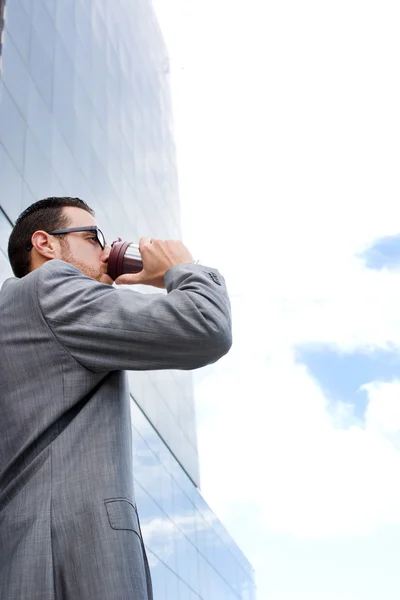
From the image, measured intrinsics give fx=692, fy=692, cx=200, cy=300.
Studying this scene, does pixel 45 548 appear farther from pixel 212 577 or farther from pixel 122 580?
pixel 212 577

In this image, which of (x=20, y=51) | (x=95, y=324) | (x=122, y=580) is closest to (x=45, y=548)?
(x=122, y=580)

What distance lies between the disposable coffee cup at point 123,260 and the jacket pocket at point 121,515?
79 centimetres

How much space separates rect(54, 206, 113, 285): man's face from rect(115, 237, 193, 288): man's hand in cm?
10

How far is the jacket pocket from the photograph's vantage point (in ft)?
5.05

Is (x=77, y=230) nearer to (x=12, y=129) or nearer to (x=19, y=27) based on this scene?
(x=12, y=129)

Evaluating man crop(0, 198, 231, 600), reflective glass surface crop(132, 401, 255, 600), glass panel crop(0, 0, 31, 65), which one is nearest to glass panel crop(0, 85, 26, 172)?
glass panel crop(0, 0, 31, 65)

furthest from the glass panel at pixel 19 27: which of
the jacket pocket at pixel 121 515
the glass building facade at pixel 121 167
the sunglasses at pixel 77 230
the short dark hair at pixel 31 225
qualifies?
the jacket pocket at pixel 121 515

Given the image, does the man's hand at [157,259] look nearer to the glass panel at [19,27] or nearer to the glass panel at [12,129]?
the glass panel at [12,129]

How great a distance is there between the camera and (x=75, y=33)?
1680 centimetres

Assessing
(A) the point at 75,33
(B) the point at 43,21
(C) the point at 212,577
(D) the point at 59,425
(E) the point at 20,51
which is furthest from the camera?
(C) the point at 212,577

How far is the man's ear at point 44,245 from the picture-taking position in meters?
2.12

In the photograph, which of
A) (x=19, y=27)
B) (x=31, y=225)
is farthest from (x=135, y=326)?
(x=19, y=27)

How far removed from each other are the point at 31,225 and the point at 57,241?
118mm

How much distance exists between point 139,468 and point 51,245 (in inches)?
505
